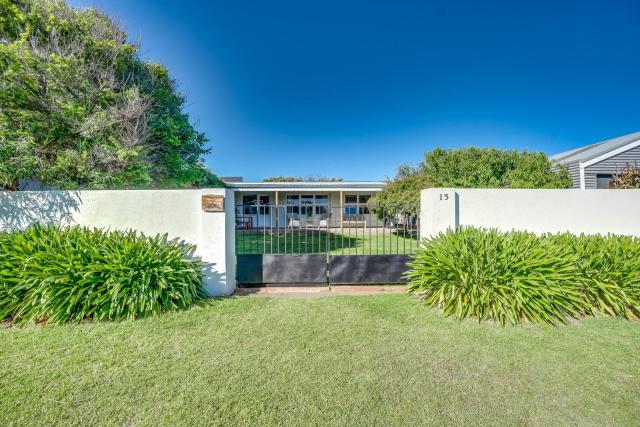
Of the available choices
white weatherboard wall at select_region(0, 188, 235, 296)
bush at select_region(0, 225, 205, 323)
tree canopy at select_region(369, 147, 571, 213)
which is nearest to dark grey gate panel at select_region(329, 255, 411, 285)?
white weatherboard wall at select_region(0, 188, 235, 296)

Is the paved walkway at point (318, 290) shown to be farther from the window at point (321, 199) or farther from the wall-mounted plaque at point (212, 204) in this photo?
the window at point (321, 199)

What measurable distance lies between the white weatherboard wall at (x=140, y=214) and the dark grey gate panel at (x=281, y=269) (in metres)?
0.62

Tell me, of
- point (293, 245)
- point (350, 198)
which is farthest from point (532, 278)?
point (350, 198)

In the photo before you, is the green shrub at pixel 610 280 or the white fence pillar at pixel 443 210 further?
the white fence pillar at pixel 443 210

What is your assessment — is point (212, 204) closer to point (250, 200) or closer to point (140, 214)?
point (140, 214)

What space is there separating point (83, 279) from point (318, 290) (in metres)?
3.68

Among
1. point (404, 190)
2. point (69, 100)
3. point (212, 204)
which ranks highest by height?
Result: point (69, 100)

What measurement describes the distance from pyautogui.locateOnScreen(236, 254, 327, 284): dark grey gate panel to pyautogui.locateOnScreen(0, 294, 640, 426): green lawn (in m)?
1.42

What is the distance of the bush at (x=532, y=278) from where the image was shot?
12.5 feet

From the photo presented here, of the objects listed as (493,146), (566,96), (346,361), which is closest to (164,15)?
(346,361)

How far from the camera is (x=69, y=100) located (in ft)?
21.1

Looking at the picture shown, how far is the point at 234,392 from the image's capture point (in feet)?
7.75

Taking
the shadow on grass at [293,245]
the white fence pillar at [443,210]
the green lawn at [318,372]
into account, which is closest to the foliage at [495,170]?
the shadow on grass at [293,245]

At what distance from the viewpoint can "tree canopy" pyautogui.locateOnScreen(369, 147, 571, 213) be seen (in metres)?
12.2
